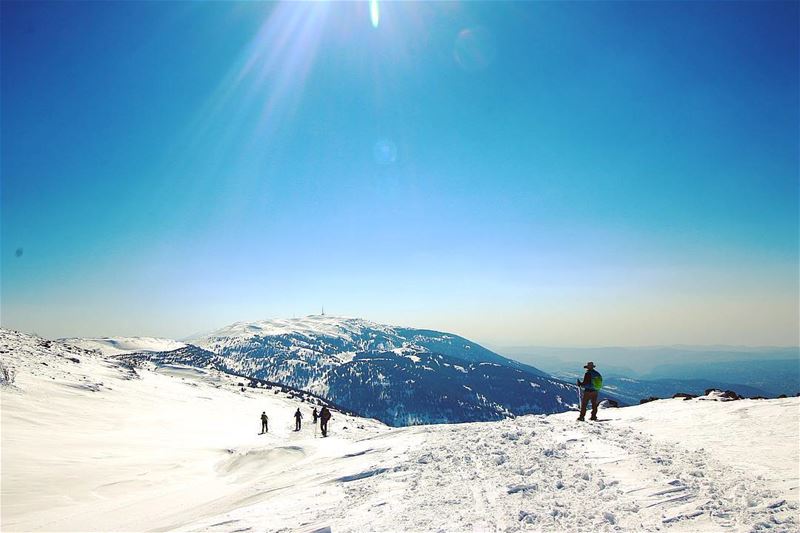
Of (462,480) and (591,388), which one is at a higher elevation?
(591,388)

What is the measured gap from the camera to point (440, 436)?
14.9 metres

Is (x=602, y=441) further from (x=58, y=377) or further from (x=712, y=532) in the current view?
(x=58, y=377)

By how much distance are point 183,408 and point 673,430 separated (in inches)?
2267

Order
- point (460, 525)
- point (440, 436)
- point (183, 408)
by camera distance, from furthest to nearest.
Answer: point (183, 408)
point (440, 436)
point (460, 525)

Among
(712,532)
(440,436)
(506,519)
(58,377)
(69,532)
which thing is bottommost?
(58,377)

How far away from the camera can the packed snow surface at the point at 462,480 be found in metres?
7.22

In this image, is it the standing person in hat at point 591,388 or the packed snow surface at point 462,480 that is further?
the standing person in hat at point 591,388

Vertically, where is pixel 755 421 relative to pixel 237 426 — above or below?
above

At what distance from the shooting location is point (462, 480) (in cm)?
966

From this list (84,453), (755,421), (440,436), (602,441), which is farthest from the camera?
(84,453)

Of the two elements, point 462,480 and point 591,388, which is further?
point 591,388

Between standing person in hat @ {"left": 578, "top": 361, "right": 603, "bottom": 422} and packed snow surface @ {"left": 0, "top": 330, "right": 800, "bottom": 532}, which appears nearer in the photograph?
packed snow surface @ {"left": 0, "top": 330, "right": 800, "bottom": 532}

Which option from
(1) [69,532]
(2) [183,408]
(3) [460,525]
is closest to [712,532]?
(3) [460,525]

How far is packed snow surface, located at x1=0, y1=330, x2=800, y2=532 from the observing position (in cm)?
722
